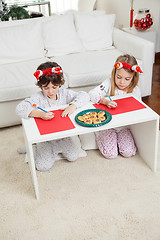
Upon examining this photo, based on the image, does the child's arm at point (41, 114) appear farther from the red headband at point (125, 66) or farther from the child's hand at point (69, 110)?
the red headband at point (125, 66)

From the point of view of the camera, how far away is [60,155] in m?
2.07

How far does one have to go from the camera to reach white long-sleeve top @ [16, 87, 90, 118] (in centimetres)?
179

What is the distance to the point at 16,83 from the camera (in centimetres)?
239

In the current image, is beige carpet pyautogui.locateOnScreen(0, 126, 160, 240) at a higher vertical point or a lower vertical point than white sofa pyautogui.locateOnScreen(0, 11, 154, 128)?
lower

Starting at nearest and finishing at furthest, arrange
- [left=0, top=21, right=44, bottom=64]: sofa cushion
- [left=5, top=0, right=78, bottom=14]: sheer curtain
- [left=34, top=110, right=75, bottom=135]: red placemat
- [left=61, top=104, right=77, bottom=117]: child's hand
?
[left=34, top=110, right=75, bottom=135]: red placemat → [left=61, top=104, right=77, bottom=117]: child's hand → [left=0, top=21, right=44, bottom=64]: sofa cushion → [left=5, top=0, right=78, bottom=14]: sheer curtain

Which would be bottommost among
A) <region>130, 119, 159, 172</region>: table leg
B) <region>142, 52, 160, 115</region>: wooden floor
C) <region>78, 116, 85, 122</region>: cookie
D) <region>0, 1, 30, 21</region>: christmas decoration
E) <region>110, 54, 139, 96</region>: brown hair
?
<region>142, 52, 160, 115</region>: wooden floor

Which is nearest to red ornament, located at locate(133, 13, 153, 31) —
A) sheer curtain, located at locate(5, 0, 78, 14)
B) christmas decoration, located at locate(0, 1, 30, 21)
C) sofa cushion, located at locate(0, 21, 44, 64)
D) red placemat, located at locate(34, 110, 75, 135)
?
sofa cushion, located at locate(0, 21, 44, 64)

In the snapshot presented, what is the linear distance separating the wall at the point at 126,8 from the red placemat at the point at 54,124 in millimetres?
2404

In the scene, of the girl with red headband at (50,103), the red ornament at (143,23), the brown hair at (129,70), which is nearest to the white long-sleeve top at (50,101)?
the girl with red headband at (50,103)

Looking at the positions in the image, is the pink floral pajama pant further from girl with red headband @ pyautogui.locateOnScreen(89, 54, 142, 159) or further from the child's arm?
the child's arm

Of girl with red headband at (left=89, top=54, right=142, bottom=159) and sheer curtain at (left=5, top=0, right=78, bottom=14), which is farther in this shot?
sheer curtain at (left=5, top=0, right=78, bottom=14)

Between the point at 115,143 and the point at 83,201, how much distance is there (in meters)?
0.52

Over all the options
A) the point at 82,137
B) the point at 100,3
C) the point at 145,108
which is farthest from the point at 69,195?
the point at 100,3

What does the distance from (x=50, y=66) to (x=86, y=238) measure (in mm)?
1006
